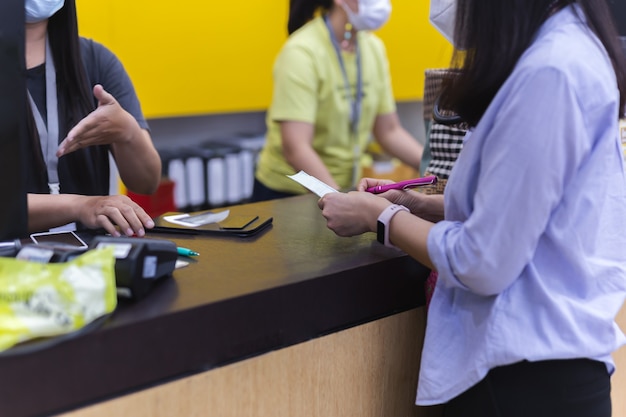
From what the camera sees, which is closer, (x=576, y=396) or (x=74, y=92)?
(x=576, y=396)

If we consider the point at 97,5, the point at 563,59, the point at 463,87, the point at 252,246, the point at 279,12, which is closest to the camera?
the point at 563,59

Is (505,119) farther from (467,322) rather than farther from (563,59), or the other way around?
(467,322)

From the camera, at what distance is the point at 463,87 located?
99 cm

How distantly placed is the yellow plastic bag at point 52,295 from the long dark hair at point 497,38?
52 cm

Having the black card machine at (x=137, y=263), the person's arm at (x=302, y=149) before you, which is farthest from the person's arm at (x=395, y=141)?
the black card machine at (x=137, y=263)

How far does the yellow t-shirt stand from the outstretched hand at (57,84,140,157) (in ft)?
2.89

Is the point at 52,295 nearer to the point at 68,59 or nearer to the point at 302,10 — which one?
the point at 68,59

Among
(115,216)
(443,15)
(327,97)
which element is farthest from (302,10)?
(115,216)

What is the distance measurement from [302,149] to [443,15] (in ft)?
2.80

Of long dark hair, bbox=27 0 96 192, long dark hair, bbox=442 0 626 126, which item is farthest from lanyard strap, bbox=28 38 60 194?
long dark hair, bbox=442 0 626 126

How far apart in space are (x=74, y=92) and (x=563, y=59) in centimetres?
99

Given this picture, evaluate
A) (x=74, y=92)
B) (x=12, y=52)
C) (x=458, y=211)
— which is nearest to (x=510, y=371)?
(x=458, y=211)

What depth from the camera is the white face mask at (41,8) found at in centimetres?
135

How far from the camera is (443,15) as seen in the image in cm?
141
